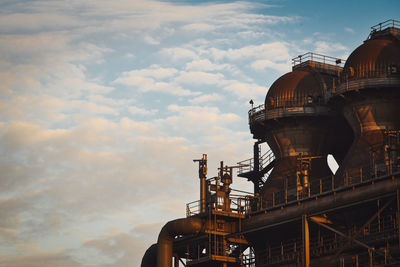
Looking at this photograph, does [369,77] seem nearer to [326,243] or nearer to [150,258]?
[326,243]

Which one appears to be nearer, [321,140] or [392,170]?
[392,170]

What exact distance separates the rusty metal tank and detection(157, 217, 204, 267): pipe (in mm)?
7388

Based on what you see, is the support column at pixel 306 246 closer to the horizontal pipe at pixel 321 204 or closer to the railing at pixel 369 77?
the horizontal pipe at pixel 321 204

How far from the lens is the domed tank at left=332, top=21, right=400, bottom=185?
206 ft

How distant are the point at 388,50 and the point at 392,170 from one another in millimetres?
12325

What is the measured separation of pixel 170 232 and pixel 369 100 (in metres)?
19.5

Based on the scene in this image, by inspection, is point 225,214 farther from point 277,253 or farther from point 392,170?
point 392,170

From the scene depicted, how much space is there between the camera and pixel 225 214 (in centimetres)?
6681

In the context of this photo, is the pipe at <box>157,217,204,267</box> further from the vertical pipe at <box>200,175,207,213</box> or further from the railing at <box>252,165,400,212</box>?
the railing at <box>252,165,400,212</box>

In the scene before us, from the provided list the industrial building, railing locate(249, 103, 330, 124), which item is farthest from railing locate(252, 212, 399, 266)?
railing locate(249, 103, 330, 124)

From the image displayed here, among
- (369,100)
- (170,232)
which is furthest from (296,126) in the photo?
(170,232)

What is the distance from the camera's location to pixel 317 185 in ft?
225

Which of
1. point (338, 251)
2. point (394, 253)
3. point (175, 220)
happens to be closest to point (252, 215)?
point (175, 220)

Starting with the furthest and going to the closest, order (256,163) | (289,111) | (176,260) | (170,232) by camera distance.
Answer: (256,163) → (289,111) → (176,260) → (170,232)
